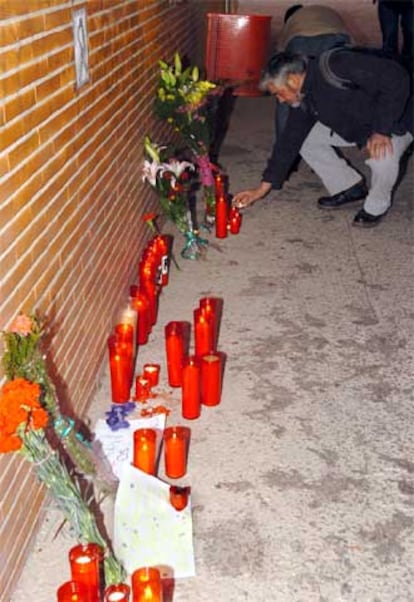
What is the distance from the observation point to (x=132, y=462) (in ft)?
7.89

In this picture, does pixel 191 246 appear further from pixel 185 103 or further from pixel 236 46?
pixel 236 46

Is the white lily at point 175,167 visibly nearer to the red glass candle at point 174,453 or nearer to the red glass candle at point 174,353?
the red glass candle at point 174,353

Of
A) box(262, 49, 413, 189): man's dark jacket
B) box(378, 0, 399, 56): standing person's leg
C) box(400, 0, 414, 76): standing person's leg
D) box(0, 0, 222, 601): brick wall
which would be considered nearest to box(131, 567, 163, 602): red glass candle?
box(0, 0, 222, 601): brick wall

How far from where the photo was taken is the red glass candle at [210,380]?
2732 mm

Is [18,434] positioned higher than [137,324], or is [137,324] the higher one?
[18,434]

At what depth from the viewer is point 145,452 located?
7.66 ft

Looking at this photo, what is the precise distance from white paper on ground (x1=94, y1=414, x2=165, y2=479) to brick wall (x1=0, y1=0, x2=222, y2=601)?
128 millimetres

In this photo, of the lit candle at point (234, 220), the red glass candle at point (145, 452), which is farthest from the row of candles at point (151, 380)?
the lit candle at point (234, 220)

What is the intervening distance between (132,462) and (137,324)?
2.95 feet

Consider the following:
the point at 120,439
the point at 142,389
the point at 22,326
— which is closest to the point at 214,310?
the point at 142,389

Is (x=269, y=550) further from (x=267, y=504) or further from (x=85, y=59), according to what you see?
(x=85, y=59)

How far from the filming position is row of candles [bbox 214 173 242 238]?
174 inches

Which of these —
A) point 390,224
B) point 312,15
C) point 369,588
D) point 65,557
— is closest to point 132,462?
point 65,557

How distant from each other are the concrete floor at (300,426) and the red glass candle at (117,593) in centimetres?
22
